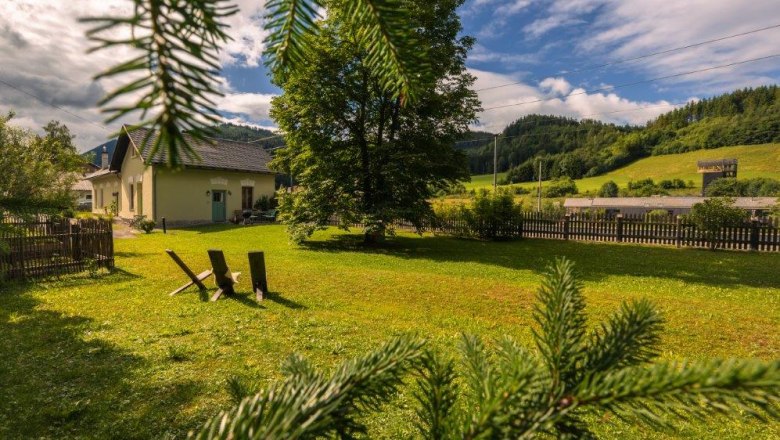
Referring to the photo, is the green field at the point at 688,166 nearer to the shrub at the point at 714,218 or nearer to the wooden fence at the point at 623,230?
the wooden fence at the point at 623,230

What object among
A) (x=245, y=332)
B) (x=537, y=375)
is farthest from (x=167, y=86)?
(x=245, y=332)

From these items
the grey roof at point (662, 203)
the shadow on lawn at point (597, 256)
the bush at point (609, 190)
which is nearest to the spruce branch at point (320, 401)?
the shadow on lawn at point (597, 256)

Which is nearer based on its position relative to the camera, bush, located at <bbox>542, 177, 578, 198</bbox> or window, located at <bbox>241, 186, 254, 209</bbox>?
window, located at <bbox>241, 186, 254, 209</bbox>

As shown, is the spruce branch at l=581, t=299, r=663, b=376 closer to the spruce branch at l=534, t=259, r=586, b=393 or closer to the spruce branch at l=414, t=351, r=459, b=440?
the spruce branch at l=534, t=259, r=586, b=393

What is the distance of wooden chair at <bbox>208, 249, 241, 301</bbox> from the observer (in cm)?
862

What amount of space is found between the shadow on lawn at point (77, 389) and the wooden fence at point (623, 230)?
16579 mm

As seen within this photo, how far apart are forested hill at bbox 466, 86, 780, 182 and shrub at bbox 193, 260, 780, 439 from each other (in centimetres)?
8311

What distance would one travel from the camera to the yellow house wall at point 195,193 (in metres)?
25.6

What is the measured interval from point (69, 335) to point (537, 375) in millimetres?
8488

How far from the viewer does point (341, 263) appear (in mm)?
13938

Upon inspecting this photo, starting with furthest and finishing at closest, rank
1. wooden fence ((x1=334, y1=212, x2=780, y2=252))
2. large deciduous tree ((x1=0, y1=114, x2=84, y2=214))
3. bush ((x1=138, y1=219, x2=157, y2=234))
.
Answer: bush ((x1=138, y1=219, x2=157, y2=234)) < wooden fence ((x1=334, y1=212, x2=780, y2=252)) < large deciduous tree ((x1=0, y1=114, x2=84, y2=214))

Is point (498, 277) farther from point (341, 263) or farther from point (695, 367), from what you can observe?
point (695, 367)

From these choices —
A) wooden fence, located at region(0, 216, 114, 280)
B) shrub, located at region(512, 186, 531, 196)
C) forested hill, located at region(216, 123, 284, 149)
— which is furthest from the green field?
wooden fence, located at region(0, 216, 114, 280)

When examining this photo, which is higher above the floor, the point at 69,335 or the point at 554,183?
the point at 554,183
